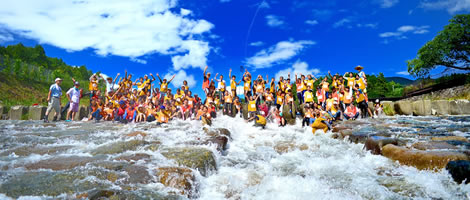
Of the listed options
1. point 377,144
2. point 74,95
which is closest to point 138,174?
point 377,144

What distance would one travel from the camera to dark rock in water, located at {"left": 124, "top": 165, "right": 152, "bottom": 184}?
3779 millimetres

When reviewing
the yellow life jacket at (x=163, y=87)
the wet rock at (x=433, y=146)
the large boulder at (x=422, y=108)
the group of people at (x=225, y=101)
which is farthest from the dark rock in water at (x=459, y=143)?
the yellow life jacket at (x=163, y=87)

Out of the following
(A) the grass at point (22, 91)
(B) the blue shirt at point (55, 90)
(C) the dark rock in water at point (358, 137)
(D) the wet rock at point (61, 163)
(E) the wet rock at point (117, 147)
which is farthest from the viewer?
(A) the grass at point (22, 91)

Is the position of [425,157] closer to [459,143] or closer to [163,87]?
[459,143]

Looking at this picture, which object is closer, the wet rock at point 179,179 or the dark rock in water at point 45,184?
the dark rock in water at point 45,184

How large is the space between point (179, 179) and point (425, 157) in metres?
4.38

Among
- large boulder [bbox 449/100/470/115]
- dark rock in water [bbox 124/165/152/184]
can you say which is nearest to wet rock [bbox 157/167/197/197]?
dark rock in water [bbox 124/165/152/184]

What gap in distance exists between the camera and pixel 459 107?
13258 millimetres

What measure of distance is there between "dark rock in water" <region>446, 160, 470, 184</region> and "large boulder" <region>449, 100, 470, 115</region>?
1241cm

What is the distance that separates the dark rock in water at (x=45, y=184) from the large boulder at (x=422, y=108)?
16.3m

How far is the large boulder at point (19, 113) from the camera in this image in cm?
1323

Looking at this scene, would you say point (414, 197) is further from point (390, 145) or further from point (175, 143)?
point (175, 143)

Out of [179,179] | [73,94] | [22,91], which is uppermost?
[22,91]

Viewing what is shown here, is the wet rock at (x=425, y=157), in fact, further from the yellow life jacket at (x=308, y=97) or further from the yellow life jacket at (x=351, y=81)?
the yellow life jacket at (x=351, y=81)
